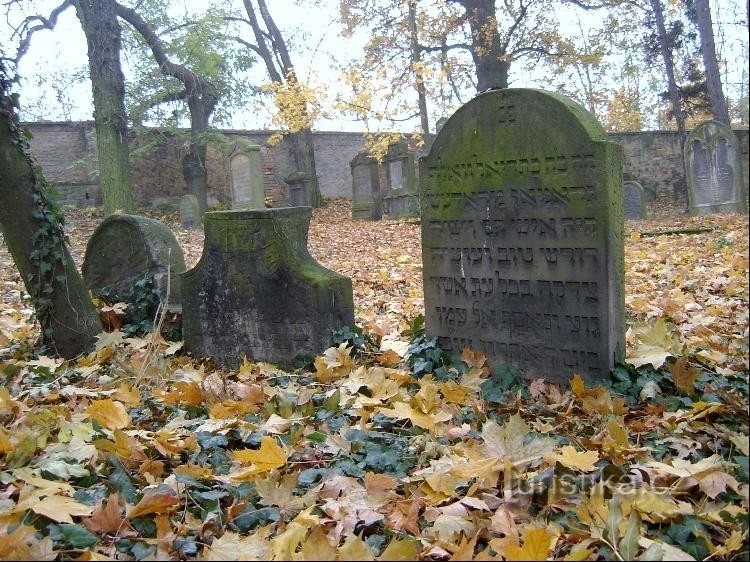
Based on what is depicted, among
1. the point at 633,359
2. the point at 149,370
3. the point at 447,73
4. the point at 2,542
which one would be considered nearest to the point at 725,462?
the point at 633,359

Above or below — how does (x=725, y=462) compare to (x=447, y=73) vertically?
below

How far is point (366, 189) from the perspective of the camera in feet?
67.4

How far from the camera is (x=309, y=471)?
282cm

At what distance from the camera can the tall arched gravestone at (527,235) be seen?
156 inches

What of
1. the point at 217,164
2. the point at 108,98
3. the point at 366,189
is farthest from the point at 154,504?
the point at 217,164

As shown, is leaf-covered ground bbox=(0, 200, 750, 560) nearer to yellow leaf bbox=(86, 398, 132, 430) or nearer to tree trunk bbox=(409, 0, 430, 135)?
yellow leaf bbox=(86, 398, 132, 430)

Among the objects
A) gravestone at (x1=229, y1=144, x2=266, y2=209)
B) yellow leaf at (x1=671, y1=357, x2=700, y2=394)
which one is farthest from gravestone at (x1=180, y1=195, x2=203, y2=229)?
yellow leaf at (x1=671, y1=357, x2=700, y2=394)

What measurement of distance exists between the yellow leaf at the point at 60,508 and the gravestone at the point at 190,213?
1799cm

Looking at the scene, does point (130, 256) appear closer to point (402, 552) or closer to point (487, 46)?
point (402, 552)

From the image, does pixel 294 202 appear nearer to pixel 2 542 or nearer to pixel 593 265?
pixel 593 265

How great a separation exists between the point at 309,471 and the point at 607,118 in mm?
37274

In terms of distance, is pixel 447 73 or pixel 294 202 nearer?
pixel 447 73

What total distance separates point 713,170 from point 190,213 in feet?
47.9

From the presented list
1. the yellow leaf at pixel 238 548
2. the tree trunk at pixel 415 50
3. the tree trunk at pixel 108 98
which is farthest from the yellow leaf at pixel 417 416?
the tree trunk at pixel 415 50
